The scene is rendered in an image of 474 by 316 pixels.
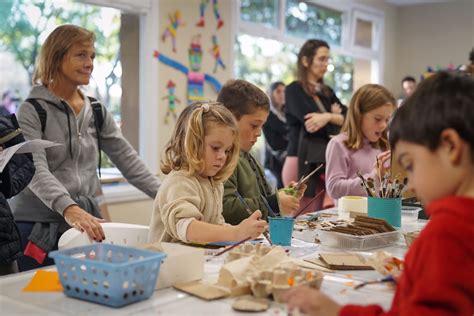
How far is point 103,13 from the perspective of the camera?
4230mm

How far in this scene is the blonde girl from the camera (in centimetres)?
297

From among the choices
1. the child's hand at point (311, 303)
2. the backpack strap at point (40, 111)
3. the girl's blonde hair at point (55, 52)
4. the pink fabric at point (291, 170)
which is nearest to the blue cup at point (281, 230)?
the child's hand at point (311, 303)

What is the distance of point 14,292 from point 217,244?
1.96 ft

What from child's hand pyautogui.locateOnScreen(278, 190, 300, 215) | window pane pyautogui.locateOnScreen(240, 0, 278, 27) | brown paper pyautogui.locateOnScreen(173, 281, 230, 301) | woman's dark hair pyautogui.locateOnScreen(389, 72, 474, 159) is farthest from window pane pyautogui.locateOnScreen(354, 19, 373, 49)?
woman's dark hair pyautogui.locateOnScreen(389, 72, 474, 159)

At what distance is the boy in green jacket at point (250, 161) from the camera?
2193mm

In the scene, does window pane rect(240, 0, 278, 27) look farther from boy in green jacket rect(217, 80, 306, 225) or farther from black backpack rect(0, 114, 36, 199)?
black backpack rect(0, 114, 36, 199)

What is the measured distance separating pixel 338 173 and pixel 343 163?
62 millimetres

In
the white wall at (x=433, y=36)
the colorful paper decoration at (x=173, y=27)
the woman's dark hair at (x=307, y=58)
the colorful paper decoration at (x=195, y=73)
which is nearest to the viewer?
the woman's dark hair at (x=307, y=58)

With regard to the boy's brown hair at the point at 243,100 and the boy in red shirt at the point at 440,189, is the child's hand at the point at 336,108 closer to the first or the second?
the boy's brown hair at the point at 243,100

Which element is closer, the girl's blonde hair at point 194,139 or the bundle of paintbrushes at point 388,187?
the girl's blonde hair at point 194,139

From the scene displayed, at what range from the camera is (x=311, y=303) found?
3.71 feet

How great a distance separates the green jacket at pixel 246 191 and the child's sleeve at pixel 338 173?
58cm

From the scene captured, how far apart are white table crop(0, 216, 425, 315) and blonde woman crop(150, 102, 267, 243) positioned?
1.09 ft

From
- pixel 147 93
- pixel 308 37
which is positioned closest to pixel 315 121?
pixel 147 93
